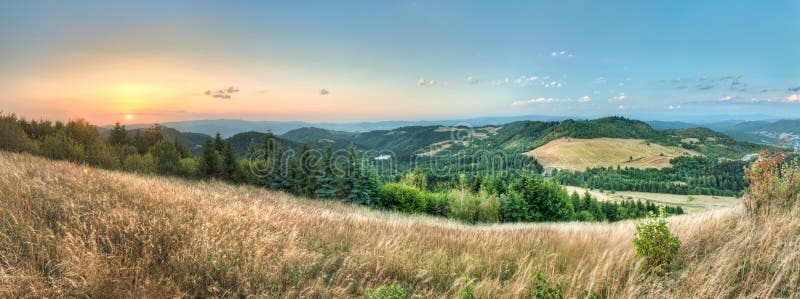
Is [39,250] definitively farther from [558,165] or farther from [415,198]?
[558,165]

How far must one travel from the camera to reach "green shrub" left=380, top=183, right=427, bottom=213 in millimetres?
41938

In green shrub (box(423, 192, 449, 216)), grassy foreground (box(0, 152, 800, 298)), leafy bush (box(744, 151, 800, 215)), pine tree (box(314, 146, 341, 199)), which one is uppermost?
leafy bush (box(744, 151, 800, 215))

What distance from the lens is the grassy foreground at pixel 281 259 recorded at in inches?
147

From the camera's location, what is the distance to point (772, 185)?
5859mm

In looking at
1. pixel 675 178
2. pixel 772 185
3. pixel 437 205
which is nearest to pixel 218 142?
pixel 437 205

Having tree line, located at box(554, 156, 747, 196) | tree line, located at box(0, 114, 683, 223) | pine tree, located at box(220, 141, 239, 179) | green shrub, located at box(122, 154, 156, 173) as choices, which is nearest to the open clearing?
tree line, located at box(554, 156, 747, 196)

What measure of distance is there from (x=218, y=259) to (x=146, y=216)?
1.92 m

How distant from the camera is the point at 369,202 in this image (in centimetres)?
3559

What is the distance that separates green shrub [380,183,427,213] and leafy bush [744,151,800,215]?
1441 inches

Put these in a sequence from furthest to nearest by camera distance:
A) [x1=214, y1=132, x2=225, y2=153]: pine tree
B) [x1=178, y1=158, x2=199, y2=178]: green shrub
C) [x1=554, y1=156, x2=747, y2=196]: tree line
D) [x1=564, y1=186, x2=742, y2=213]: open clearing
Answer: [x1=554, y1=156, x2=747, y2=196]: tree line, [x1=564, y1=186, x2=742, y2=213]: open clearing, [x1=214, y1=132, x2=225, y2=153]: pine tree, [x1=178, y1=158, x2=199, y2=178]: green shrub

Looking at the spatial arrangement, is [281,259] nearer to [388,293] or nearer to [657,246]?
[388,293]

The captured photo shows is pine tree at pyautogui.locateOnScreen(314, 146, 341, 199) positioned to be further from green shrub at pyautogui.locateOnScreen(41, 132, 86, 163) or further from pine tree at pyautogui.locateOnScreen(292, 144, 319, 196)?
green shrub at pyautogui.locateOnScreen(41, 132, 86, 163)

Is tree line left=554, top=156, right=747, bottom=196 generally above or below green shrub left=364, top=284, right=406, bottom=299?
below

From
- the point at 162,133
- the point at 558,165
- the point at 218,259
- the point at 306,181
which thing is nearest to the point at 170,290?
the point at 218,259
